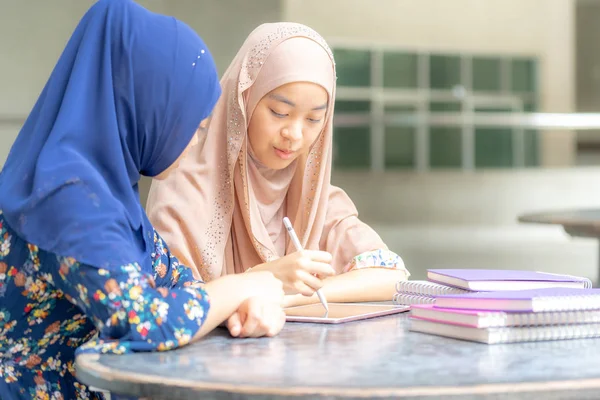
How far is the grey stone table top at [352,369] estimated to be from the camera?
3.15 feet

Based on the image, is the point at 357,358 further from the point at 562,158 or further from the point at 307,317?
the point at 562,158

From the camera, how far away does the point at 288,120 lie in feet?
6.06

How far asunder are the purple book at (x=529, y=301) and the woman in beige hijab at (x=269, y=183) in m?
0.48

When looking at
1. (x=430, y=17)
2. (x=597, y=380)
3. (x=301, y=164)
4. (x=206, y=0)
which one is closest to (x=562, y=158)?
(x=430, y=17)

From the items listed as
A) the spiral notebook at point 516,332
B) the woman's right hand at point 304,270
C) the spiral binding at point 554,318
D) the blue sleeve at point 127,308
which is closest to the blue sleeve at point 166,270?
the woman's right hand at point 304,270

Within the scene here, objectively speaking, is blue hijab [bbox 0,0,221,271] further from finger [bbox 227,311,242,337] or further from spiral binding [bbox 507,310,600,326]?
spiral binding [bbox 507,310,600,326]

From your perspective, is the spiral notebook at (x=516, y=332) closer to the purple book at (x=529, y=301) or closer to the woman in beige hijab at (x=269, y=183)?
the purple book at (x=529, y=301)

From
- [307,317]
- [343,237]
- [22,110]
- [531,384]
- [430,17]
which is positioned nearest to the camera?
[531,384]

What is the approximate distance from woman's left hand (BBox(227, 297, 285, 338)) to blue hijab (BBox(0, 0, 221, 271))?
157 mm

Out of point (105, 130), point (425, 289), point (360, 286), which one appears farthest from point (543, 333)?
point (105, 130)

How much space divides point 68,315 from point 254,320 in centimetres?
26

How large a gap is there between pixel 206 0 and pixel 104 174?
3.66 m

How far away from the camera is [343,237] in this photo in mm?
1963

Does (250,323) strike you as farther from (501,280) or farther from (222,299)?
(501,280)
